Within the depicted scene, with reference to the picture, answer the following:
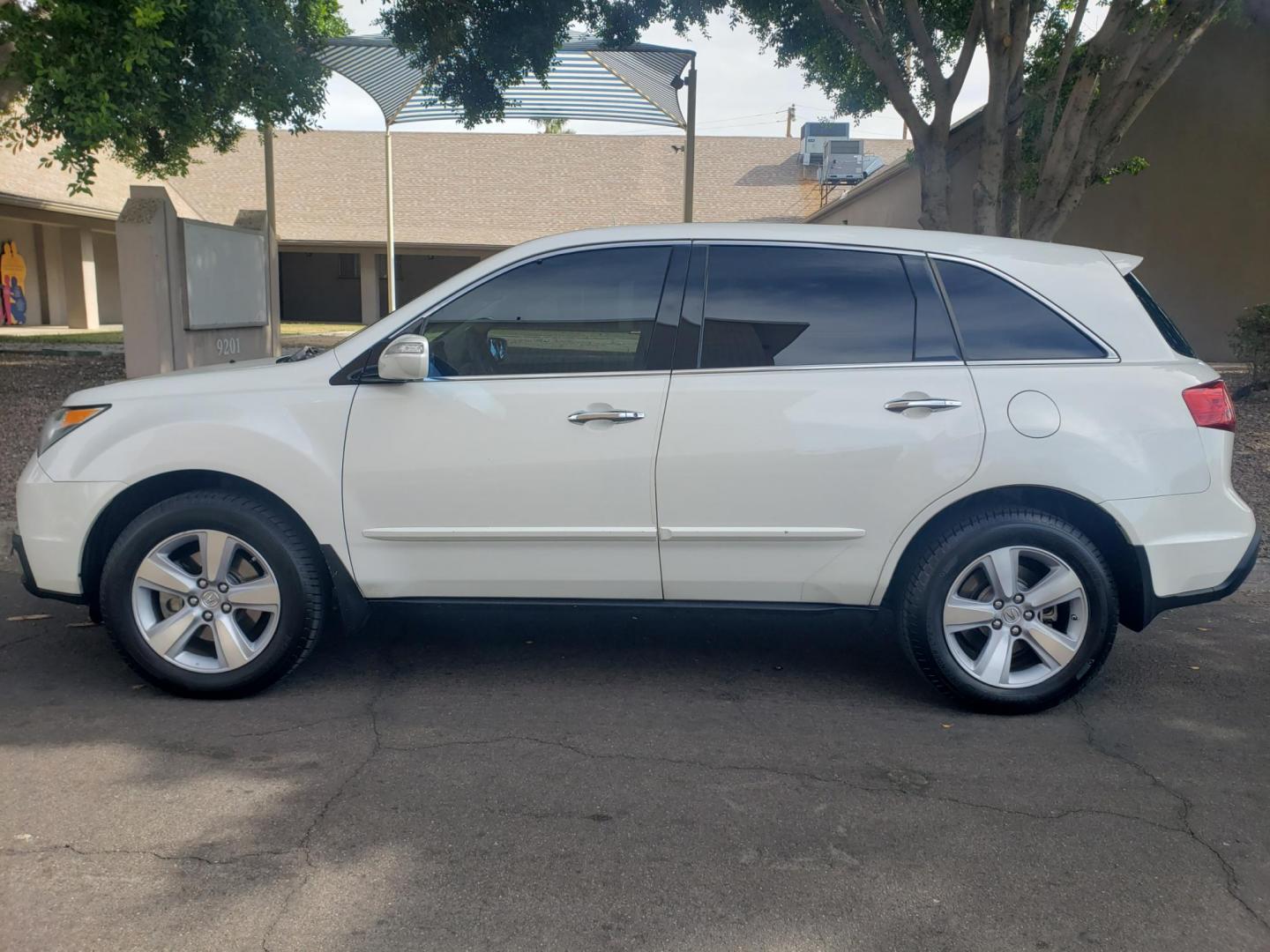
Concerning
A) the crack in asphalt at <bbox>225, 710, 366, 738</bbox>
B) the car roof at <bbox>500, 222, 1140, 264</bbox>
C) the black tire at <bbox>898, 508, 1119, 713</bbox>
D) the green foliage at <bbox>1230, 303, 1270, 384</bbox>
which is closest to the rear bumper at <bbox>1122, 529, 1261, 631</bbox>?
the black tire at <bbox>898, 508, 1119, 713</bbox>

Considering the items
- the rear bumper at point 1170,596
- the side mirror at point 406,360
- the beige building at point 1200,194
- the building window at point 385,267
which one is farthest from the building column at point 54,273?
the rear bumper at point 1170,596

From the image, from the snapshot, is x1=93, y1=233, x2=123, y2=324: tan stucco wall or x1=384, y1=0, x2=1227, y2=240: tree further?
x1=93, y1=233, x2=123, y2=324: tan stucco wall

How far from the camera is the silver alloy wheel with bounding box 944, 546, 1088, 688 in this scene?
4.53 m

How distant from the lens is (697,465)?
450 cm

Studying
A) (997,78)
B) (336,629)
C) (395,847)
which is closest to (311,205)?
(997,78)

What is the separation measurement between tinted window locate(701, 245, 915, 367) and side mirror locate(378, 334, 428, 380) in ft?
3.65

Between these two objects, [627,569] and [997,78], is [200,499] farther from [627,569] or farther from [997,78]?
[997,78]

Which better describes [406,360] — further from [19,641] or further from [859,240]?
[19,641]

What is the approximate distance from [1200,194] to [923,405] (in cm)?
1713

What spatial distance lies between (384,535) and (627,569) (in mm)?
983

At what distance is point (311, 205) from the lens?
1276 inches

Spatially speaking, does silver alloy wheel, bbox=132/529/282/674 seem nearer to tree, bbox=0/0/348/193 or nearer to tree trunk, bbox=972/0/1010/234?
tree, bbox=0/0/348/193

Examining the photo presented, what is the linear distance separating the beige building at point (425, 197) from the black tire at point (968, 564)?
2680 centimetres

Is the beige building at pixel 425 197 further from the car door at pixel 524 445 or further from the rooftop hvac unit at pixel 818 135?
the car door at pixel 524 445
